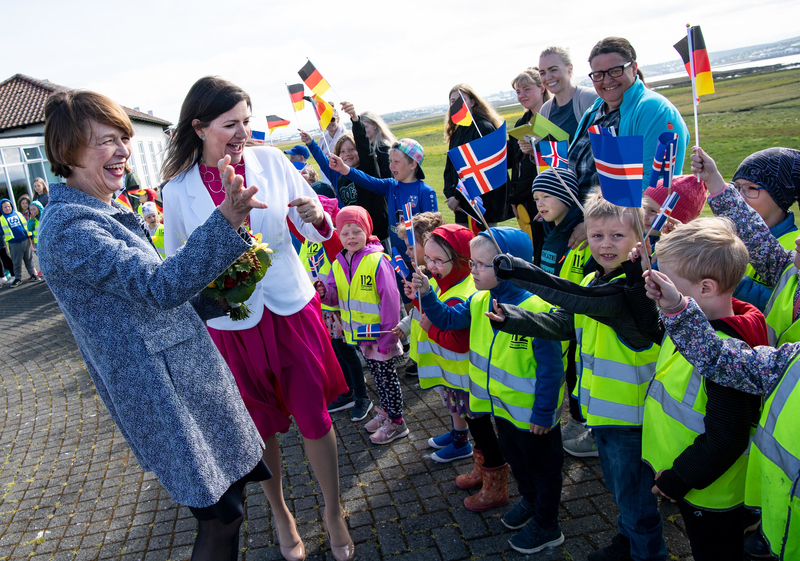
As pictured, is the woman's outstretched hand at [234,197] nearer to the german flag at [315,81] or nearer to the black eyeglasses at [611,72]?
→ the black eyeglasses at [611,72]

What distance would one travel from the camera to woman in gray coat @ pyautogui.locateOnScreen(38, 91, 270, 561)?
6.07 feet

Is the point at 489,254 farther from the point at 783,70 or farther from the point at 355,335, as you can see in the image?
the point at 783,70

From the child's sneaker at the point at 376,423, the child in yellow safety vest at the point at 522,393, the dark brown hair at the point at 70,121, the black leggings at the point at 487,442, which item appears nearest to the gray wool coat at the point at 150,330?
the dark brown hair at the point at 70,121

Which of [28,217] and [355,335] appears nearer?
[355,335]

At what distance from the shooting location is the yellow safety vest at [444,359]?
329 cm

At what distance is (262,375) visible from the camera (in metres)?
2.72

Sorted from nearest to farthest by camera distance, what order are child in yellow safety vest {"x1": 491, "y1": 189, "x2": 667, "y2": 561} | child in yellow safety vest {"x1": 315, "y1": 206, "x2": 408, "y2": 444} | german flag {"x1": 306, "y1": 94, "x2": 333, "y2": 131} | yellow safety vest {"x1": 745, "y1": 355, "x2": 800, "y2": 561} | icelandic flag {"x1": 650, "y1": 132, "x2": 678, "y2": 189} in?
yellow safety vest {"x1": 745, "y1": 355, "x2": 800, "y2": 561}, icelandic flag {"x1": 650, "y1": 132, "x2": 678, "y2": 189}, child in yellow safety vest {"x1": 491, "y1": 189, "x2": 667, "y2": 561}, child in yellow safety vest {"x1": 315, "y1": 206, "x2": 408, "y2": 444}, german flag {"x1": 306, "y1": 94, "x2": 333, "y2": 131}

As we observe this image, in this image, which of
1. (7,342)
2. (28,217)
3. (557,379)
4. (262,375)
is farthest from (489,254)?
(28,217)

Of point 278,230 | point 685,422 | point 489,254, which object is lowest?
point 685,422

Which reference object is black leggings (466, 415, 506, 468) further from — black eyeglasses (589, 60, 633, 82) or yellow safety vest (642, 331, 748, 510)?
black eyeglasses (589, 60, 633, 82)

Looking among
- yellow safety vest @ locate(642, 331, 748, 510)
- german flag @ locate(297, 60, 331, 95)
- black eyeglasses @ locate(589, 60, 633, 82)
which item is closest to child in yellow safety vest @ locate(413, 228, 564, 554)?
yellow safety vest @ locate(642, 331, 748, 510)

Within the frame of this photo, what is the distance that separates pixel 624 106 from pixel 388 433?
9.46ft

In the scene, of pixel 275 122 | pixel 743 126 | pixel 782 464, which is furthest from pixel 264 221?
pixel 743 126

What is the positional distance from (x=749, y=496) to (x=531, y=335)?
1008 mm
